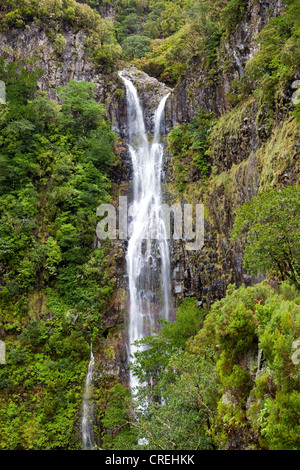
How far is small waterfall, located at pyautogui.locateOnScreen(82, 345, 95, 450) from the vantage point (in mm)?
14836

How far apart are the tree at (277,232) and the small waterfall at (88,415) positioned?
11.4m

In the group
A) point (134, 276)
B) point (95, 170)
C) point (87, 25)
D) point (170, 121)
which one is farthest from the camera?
point (87, 25)

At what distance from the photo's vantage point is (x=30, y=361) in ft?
52.9

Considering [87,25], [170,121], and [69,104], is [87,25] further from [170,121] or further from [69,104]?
[170,121]

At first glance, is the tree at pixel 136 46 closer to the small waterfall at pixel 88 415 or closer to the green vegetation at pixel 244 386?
the small waterfall at pixel 88 415

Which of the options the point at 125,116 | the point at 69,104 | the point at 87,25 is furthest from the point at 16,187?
the point at 87,25

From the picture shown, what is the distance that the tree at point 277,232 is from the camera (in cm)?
812

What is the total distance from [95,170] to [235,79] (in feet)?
33.8

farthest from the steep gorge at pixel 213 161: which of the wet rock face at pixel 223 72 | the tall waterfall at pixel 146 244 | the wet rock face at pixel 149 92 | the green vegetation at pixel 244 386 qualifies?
the green vegetation at pixel 244 386

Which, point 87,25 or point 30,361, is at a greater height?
point 87,25

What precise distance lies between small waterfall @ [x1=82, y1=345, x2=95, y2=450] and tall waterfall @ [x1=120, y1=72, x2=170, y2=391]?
86.3 inches

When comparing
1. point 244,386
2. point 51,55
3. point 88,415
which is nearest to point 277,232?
point 244,386

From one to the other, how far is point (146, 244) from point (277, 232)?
41.4ft
